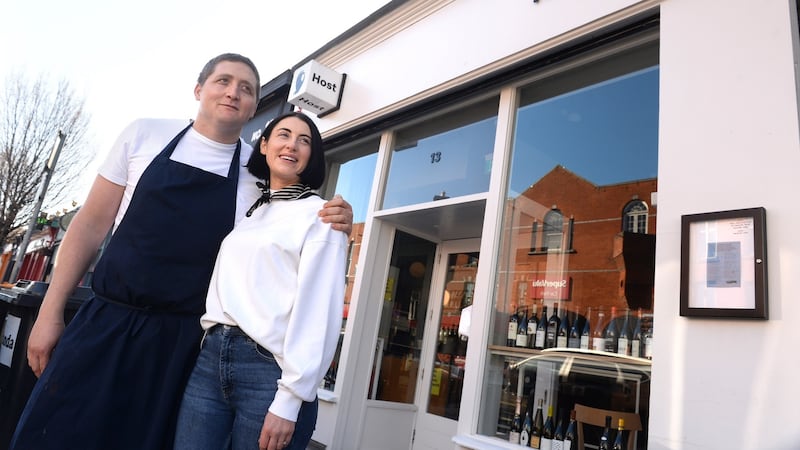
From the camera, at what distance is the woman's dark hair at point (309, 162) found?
5.82 ft

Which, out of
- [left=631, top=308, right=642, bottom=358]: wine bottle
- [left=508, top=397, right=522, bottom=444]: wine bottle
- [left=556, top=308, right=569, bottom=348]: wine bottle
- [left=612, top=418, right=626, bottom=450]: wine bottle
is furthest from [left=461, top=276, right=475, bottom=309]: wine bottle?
[left=612, top=418, right=626, bottom=450]: wine bottle

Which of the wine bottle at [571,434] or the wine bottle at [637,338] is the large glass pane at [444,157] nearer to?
the wine bottle at [637,338]

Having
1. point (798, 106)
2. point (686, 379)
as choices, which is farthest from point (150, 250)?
point (798, 106)

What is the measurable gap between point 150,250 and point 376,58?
13.5ft

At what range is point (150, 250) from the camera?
5.24 feet

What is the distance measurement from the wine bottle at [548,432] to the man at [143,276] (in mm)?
2458

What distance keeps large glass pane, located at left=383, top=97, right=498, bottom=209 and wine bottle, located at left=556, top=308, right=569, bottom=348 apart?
1182 millimetres

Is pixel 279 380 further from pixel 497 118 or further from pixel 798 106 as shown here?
pixel 497 118

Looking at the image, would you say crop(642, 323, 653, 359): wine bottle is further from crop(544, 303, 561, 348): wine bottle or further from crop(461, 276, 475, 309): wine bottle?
crop(461, 276, 475, 309): wine bottle

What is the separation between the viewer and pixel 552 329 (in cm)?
381

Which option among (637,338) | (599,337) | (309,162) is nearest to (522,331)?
(599,337)

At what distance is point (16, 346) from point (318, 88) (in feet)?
12.3

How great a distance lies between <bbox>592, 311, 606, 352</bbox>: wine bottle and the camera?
11.6 feet

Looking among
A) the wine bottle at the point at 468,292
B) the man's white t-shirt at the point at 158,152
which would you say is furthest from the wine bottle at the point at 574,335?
the man's white t-shirt at the point at 158,152
